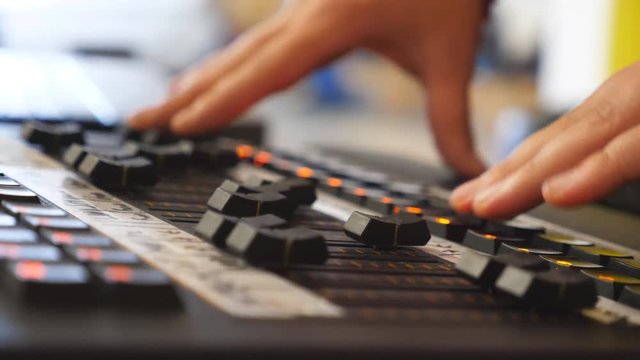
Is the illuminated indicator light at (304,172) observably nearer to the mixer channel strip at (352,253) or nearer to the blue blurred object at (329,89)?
the mixer channel strip at (352,253)

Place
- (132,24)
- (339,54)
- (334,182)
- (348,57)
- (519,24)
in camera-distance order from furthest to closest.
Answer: (132,24) < (519,24) < (348,57) < (339,54) < (334,182)

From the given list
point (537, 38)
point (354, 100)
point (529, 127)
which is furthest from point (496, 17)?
point (529, 127)

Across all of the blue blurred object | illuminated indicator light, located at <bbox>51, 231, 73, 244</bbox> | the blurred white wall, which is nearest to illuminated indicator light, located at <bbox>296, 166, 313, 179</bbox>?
illuminated indicator light, located at <bbox>51, 231, 73, 244</bbox>

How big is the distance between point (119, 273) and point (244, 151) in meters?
0.68

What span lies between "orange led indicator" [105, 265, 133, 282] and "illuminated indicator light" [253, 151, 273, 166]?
603 millimetres

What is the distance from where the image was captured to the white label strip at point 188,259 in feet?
1.41

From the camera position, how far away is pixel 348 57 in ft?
12.4

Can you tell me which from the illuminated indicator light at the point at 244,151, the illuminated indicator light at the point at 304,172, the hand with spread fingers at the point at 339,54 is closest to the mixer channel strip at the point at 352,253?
the illuminated indicator light at the point at 304,172

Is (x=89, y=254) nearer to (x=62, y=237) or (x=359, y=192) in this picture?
(x=62, y=237)

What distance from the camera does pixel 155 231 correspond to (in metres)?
0.57

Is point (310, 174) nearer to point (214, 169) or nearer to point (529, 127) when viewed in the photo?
point (214, 169)

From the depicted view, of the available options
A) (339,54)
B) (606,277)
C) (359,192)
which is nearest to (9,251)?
(606,277)

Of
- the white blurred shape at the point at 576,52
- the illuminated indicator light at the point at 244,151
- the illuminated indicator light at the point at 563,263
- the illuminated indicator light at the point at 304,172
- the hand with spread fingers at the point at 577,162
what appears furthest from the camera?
the white blurred shape at the point at 576,52

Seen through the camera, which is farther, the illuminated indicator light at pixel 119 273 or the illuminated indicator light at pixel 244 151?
the illuminated indicator light at pixel 244 151
